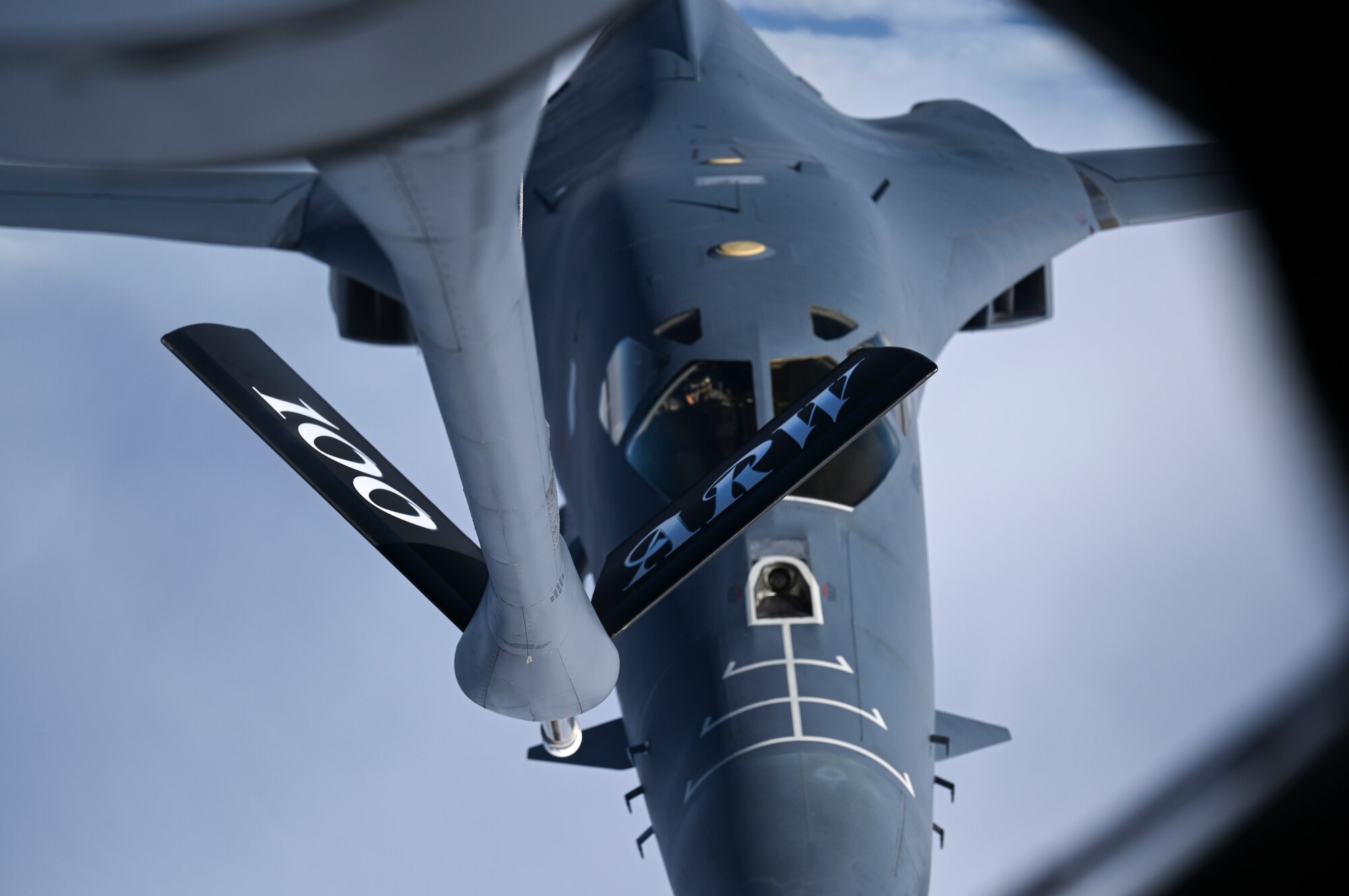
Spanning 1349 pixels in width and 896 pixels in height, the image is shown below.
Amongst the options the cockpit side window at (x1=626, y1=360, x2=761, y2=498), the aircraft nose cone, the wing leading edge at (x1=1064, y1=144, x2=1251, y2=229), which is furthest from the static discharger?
the wing leading edge at (x1=1064, y1=144, x2=1251, y2=229)

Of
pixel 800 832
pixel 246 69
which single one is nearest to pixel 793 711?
pixel 800 832

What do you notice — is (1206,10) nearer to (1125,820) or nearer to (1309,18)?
(1309,18)

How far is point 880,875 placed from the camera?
5918 millimetres

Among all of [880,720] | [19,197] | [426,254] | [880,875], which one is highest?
[19,197]

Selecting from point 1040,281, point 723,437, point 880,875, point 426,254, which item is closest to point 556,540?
point 426,254

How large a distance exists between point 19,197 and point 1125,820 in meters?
14.1

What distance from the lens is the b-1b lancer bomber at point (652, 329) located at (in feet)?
4.08

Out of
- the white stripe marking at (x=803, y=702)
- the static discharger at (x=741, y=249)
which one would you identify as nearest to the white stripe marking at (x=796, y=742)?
the white stripe marking at (x=803, y=702)

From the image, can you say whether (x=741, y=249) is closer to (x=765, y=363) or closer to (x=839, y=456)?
(x=765, y=363)

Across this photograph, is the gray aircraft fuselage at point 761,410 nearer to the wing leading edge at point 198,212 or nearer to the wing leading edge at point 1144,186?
the wing leading edge at point 1144,186

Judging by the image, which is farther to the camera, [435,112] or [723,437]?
[723,437]

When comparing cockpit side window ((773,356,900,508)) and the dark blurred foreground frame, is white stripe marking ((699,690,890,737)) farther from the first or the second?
the dark blurred foreground frame

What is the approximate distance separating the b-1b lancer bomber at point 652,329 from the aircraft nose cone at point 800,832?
0.02 metres

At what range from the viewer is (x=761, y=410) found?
24.2 feet
